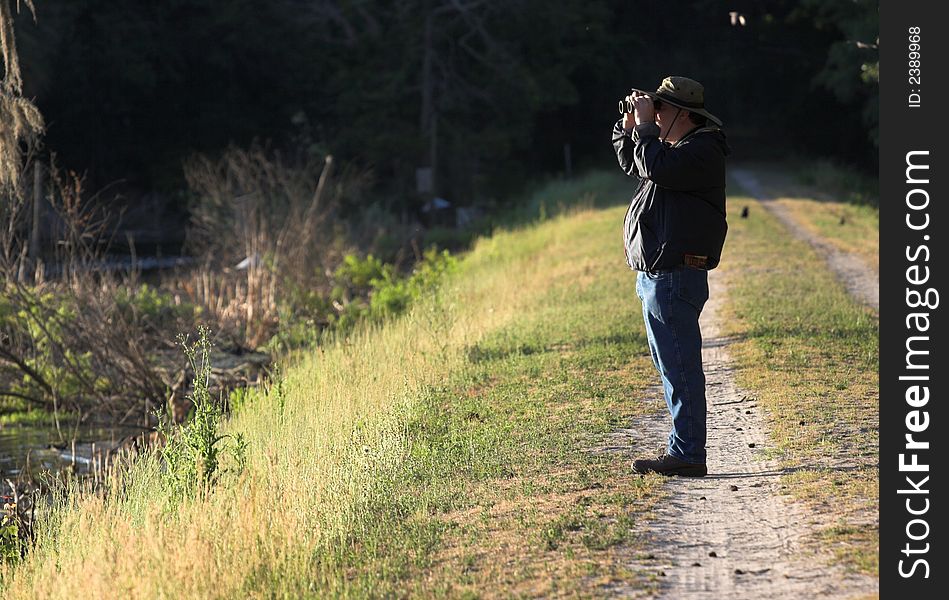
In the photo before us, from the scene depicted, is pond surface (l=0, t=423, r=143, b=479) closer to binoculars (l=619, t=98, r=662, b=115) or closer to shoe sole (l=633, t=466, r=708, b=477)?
shoe sole (l=633, t=466, r=708, b=477)

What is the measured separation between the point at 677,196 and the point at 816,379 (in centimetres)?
378

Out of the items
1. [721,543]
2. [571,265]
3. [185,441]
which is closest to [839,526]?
[721,543]

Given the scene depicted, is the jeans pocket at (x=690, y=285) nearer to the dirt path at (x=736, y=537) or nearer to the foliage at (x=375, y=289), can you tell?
the dirt path at (x=736, y=537)

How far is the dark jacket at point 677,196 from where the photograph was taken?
7.07 metres

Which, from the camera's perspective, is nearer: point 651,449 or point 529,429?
point 651,449

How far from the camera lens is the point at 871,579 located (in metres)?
5.84

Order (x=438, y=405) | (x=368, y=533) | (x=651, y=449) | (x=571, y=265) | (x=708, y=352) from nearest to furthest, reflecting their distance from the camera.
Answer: (x=368, y=533)
(x=651, y=449)
(x=438, y=405)
(x=708, y=352)
(x=571, y=265)

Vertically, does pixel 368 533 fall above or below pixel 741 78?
below

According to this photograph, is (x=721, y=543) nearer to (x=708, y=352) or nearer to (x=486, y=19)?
(x=708, y=352)

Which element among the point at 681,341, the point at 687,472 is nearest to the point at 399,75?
the point at 687,472

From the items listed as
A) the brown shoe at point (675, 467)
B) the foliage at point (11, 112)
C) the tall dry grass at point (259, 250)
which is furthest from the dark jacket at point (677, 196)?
the tall dry grass at point (259, 250)

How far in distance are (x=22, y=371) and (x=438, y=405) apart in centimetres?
727

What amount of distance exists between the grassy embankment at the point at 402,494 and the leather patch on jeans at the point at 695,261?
1.27 metres

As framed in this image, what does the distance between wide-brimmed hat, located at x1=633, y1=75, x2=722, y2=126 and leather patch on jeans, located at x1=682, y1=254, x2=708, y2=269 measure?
29.6 inches
